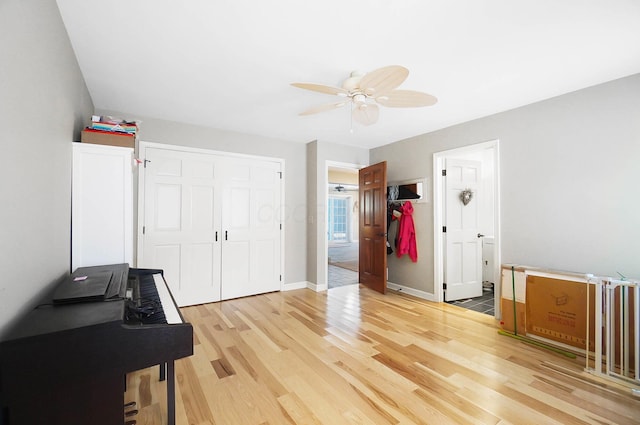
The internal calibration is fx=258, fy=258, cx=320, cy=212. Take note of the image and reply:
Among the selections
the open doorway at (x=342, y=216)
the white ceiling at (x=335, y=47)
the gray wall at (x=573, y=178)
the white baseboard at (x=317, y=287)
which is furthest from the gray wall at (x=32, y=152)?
the open doorway at (x=342, y=216)

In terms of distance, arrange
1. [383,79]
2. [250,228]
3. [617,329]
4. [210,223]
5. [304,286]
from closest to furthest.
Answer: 1. [383,79]
2. [617,329]
3. [210,223]
4. [250,228]
5. [304,286]

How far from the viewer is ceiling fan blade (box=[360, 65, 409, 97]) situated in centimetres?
168

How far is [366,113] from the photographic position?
2.41 meters

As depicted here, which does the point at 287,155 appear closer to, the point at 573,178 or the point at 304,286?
the point at 304,286

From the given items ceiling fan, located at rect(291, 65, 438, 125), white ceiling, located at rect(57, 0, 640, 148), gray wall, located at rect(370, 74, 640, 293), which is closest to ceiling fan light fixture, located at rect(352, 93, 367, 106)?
ceiling fan, located at rect(291, 65, 438, 125)

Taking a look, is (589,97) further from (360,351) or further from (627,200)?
(360,351)

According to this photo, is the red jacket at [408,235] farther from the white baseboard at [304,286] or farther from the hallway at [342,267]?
the white baseboard at [304,286]

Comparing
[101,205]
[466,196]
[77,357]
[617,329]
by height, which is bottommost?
[617,329]

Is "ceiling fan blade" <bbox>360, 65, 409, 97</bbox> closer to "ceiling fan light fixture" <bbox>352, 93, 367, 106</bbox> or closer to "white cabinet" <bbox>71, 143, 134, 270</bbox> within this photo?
"ceiling fan light fixture" <bbox>352, 93, 367, 106</bbox>

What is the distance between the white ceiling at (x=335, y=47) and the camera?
1.59 metres

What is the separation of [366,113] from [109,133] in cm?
219

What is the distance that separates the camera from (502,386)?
75.3 inches

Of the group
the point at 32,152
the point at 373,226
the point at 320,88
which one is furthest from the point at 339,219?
the point at 32,152

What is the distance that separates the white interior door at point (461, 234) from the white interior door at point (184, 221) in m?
3.43
